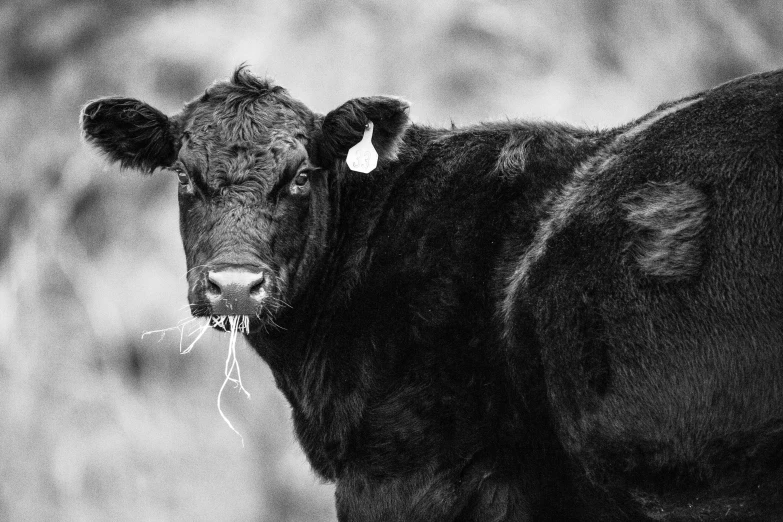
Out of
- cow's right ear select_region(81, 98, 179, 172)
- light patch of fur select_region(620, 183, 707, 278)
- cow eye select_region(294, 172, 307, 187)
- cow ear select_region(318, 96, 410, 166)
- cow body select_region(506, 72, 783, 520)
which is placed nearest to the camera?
cow body select_region(506, 72, 783, 520)

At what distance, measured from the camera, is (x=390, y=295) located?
4852 mm

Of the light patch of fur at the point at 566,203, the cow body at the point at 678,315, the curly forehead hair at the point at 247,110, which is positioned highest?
the curly forehead hair at the point at 247,110

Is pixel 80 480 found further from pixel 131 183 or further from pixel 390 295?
pixel 390 295

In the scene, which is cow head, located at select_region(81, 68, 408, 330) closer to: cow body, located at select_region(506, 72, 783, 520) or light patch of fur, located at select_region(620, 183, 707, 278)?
cow body, located at select_region(506, 72, 783, 520)

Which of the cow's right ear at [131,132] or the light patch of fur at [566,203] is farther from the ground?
the cow's right ear at [131,132]

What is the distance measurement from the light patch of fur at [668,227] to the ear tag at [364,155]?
1392 mm

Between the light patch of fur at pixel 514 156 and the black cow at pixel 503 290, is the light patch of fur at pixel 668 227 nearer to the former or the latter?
the black cow at pixel 503 290

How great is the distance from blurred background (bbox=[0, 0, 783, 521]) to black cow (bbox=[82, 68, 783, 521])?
5788mm

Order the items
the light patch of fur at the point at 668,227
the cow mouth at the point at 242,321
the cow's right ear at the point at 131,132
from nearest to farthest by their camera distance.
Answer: the light patch of fur at the point at 668,227
the cow mouth at the point at 242,321
the cow's right ear at the point at 131,132

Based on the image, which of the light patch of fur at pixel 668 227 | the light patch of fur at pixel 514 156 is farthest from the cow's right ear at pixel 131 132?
the light patch of fur at pixel 668 227

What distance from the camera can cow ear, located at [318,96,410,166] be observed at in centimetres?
512

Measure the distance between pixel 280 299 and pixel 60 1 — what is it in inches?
332

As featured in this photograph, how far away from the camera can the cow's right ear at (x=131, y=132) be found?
206 inches

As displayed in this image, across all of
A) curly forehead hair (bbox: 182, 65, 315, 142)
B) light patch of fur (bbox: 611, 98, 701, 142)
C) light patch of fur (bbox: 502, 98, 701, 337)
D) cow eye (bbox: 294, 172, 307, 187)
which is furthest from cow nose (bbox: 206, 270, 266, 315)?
light patch of fur (bbox: 611, 98, 701, 142)
